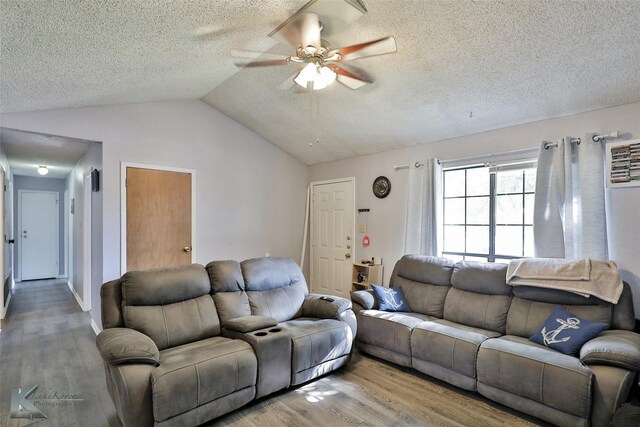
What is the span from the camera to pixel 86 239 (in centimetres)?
482

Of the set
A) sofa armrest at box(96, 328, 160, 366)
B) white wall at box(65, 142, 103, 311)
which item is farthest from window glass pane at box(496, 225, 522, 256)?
white wall at box(65, 142, 103, 311)

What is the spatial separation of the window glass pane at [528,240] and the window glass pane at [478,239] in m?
0.39

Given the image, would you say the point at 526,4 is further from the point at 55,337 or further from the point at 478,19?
the point at 55,337

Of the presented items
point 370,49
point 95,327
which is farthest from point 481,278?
point 95,327

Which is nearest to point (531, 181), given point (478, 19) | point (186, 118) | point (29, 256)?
point (478, 19)

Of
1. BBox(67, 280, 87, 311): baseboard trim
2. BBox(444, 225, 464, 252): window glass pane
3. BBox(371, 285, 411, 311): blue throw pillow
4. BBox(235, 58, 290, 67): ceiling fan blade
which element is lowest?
BBox(67, 280, 87, 311): baseboard trim

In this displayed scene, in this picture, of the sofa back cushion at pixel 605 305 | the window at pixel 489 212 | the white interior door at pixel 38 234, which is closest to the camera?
the sofa back cushion at pixel 605 305

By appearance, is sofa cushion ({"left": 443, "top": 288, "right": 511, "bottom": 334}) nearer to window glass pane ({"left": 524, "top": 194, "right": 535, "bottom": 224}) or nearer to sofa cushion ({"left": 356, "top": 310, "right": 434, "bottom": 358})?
sofa cushion ({"left": 356, "top": 310, "right": 434, "bottom": 358})

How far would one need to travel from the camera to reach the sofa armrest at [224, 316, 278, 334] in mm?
2658

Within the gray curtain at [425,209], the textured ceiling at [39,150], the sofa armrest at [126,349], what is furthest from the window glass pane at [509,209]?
the textured ceiling at [39,150]

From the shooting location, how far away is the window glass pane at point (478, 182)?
3.85 meters

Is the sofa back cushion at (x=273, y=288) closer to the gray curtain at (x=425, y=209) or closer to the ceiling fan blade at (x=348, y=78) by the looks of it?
the gray curtain at (x=425, y=209)

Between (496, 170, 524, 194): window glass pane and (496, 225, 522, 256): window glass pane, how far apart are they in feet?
→ 1.32

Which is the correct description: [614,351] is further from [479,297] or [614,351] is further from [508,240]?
[508,240]
